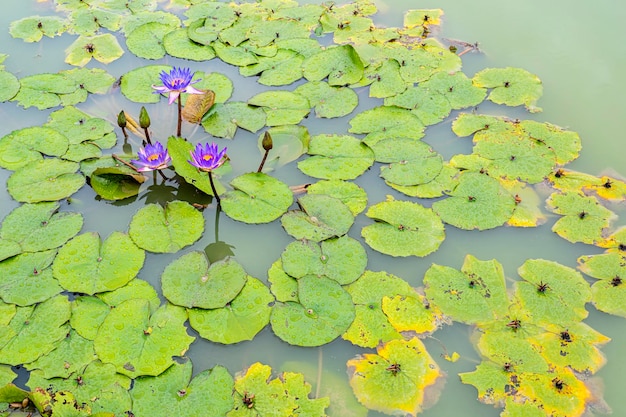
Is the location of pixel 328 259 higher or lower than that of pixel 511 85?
lower

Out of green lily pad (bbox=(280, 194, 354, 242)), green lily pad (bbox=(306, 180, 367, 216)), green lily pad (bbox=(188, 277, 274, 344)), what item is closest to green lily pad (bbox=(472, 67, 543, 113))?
green lily pad (bbox=(306, 180, 367, 216))

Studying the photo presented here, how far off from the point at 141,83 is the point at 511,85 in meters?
3.49

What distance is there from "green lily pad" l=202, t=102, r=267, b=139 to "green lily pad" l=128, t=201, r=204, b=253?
2.92 ft

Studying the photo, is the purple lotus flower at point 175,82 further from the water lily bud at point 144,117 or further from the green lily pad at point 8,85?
the green lily pad at point 8,85

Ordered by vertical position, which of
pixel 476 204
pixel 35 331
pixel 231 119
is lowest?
pixel 35 331

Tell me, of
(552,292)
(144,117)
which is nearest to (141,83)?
(144,117)

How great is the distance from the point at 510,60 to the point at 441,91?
102 cm

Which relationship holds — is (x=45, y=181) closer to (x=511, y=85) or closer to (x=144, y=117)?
(x=144, y=117)

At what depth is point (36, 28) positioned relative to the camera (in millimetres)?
5379

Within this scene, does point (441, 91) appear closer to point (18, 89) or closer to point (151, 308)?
point (151, 308)

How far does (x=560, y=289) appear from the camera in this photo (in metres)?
3.33

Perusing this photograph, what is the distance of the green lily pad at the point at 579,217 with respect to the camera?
3654 millimetres

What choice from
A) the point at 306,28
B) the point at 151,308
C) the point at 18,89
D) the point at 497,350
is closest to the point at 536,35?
the point at 306,28

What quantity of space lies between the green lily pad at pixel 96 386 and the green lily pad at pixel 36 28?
391 cm
